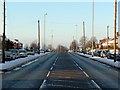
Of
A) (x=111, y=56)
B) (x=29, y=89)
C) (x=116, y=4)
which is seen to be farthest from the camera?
(x=111, y=56)

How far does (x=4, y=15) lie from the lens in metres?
38.5

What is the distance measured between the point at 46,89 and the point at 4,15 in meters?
24.2

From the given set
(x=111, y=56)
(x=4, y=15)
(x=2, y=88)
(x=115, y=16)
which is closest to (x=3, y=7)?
(x=4, y=15)

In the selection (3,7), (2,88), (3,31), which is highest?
(3,7)

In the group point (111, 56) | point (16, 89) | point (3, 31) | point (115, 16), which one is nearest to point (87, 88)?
point (16, 89)

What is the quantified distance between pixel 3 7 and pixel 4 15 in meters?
0.87

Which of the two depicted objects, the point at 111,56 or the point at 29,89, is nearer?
the point at 29,89

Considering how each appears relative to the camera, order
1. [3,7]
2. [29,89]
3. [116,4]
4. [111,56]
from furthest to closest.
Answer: [111,56] → [116,4] → [3,7] → [29,89]

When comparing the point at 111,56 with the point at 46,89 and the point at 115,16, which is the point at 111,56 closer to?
the point at 115,16

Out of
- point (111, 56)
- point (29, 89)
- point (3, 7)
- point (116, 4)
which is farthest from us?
point (111, 56)

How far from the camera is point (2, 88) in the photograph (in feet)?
52.7

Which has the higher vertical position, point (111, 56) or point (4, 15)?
point (4, 15)

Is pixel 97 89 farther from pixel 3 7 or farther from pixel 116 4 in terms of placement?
pixel 116 4

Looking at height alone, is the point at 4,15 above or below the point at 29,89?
above
